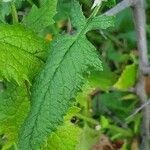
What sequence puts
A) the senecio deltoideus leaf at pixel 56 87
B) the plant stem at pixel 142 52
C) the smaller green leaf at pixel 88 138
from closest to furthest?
1. the senecio deltoideus leaf at pixel 56 87
2. the plant stem at pixel 142 52
3. the smaller green leaf at pixel 88 138

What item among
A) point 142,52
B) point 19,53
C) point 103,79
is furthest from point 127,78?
point 19,53

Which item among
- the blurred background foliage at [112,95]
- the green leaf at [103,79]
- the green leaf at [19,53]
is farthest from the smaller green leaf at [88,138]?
the green leaf at [19,53]

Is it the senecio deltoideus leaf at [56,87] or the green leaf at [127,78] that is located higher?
the senecio deltoideus leaf at [56,87]

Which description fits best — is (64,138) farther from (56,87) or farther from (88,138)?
(88,138)

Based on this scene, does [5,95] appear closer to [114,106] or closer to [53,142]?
[53,142]

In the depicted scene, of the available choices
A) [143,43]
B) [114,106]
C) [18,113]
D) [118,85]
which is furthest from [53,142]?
[114,106]

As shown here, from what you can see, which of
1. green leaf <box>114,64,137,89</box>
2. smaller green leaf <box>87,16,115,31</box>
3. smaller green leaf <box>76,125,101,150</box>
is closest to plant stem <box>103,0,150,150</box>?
green leaf <box>114,64,137,89</box>

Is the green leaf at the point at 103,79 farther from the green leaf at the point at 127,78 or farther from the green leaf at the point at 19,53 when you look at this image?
the green leaf at the point at 19,53
